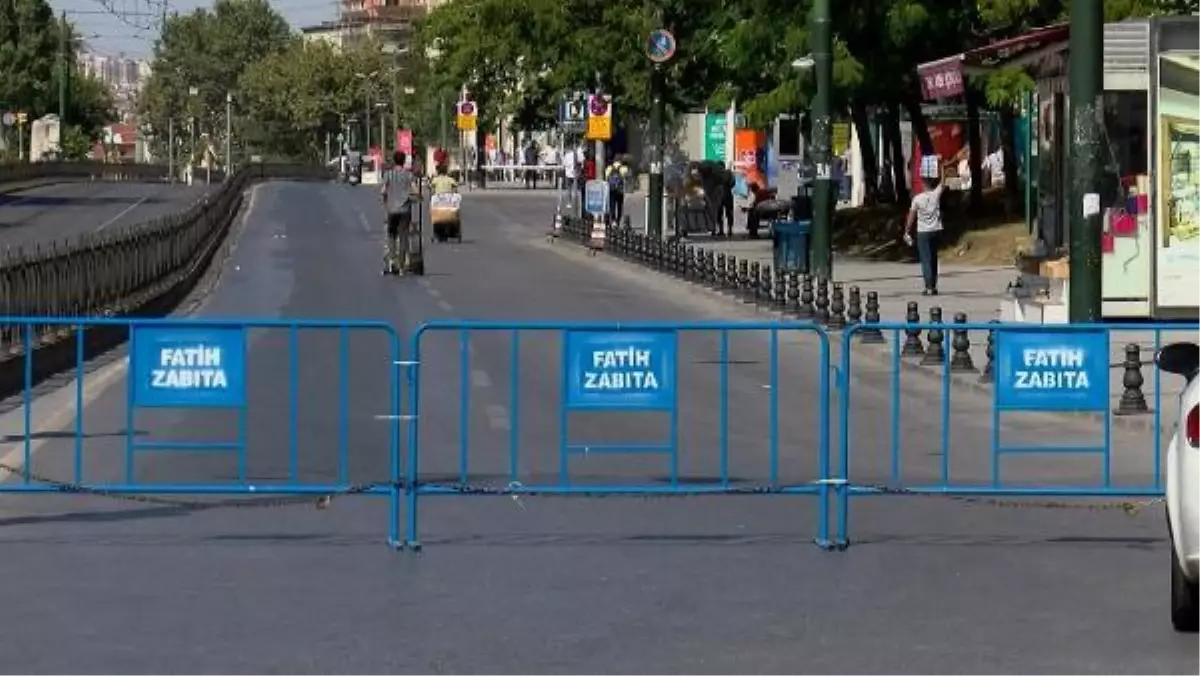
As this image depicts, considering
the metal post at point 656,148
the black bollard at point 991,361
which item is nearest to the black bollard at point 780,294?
the black bollard at point 991,361

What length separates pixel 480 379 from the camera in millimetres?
21531

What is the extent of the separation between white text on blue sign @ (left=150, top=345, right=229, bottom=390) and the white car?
5024mm

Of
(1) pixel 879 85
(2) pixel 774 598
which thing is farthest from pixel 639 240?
(2) pixel 774 598

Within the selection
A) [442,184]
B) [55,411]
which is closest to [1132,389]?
[55,411]

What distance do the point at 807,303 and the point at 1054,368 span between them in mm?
17386

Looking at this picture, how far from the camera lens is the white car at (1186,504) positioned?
9375 mm

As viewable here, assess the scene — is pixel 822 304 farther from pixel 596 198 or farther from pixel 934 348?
pixel 596 198

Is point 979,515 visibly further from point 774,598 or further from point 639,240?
point 639,240

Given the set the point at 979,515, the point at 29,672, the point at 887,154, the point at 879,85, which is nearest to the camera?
the point at 29,672

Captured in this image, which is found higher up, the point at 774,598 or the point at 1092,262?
the point at 1092,262

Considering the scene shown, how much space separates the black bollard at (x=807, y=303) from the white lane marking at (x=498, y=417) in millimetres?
11174

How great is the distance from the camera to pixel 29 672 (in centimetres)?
890

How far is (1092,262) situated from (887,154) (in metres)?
34.7

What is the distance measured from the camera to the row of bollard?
18.2 meters
